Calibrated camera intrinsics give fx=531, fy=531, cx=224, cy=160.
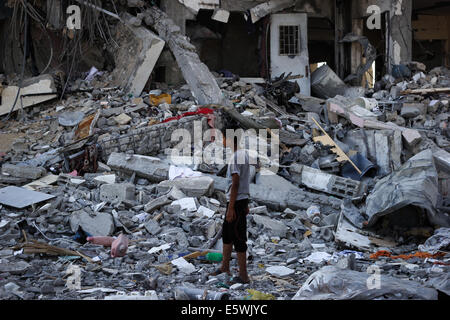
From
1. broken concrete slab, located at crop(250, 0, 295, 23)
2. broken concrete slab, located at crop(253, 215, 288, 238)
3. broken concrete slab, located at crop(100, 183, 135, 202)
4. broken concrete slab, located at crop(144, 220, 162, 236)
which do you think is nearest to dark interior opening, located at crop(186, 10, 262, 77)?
broken concrete slab, located at crop(250, 0, 295, 23)

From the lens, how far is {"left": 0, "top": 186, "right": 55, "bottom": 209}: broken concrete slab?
7430mm

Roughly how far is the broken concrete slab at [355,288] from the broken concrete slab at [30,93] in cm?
1004

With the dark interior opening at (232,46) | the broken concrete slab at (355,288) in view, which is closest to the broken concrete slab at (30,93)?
the dark interior opening at (232,46)

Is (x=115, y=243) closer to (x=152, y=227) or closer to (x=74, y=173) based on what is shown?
(x=152, y=227)

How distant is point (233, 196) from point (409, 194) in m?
2.81

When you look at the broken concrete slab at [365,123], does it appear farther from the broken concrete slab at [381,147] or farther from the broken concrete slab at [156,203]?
the broken concrete slab at [156,203]

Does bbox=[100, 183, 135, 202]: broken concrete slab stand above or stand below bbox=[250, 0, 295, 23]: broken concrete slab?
below

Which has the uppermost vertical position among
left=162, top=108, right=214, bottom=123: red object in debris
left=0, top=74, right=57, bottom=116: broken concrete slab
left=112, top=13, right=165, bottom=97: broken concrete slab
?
left=112, top=13, right=165, bottom=97: broken concrete slab

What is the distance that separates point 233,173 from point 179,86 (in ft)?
29.3

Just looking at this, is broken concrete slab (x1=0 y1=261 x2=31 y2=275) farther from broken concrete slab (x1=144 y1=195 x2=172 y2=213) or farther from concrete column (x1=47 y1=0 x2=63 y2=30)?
concrete column (x1=47 y1=0 x2=63 y2=30)

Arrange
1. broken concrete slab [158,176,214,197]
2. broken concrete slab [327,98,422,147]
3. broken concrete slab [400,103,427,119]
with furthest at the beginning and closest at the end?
broken concrete slab [400,103,427,119]
broken concrete slab [327,98,422,147]
broken concrete slab [158,176,214,197]

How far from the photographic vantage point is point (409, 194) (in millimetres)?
6766

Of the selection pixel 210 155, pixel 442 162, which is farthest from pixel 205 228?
pixel 442 162

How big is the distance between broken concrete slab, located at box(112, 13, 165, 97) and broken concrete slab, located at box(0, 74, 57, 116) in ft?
5.16
